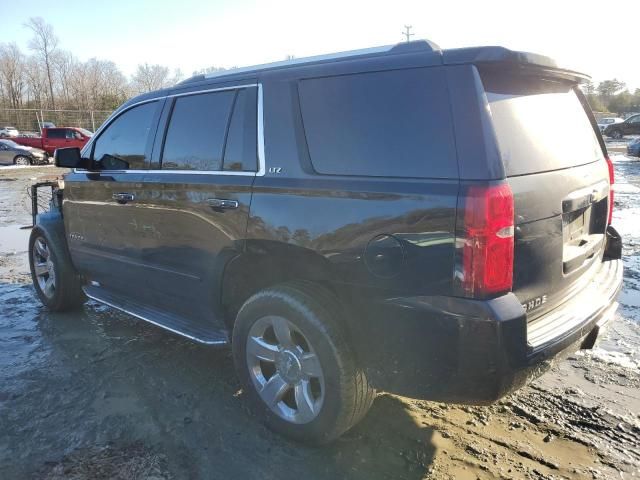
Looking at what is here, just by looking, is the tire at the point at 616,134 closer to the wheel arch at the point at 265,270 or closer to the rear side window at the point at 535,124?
the rear side window at the point at 535,124

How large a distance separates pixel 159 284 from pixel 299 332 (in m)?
1.50

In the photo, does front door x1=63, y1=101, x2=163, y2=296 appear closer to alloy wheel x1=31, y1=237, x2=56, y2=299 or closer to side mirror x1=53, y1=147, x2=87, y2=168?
side mirror x1=53, y1=147, x2=87, y2=168

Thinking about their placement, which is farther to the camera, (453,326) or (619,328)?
(619,328)

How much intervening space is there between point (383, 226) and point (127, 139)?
265 centimetres

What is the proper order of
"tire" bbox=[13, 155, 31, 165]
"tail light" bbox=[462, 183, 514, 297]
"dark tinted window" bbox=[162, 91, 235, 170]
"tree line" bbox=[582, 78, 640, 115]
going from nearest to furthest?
"tail light" bbox=[462, 183, 514, 297] < "dark tinted window" bbox=[162, 91, 235, 170] < "tire" bbox=[13, 155, 31, 165] < "tree line" bbox=[582, 78, 640, 115]

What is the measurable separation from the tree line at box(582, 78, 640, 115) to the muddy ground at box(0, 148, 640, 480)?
65646 mm

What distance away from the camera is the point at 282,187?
2854mm

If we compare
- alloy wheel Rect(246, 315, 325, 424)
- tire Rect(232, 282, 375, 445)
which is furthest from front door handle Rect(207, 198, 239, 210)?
alloy wheel Rect(246, 315, 325, 424)

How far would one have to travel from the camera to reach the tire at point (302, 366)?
103 inches

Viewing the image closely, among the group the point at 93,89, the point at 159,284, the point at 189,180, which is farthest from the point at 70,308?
the point at 93,89

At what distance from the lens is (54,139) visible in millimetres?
27797

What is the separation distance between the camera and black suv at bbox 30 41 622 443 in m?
2.26

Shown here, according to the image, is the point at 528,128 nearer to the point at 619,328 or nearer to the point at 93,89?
the point at 619,328

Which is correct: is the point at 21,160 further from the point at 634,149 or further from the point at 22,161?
the point at 634,149
